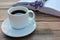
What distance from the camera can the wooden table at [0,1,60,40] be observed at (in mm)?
673

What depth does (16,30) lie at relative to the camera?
27.5 inches

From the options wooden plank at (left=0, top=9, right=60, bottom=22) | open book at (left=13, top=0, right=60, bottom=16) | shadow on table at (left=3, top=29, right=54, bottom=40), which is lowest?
shadow on table at (left=3, top=29, right=54, bottom=40)

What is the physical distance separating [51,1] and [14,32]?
0.35 meters

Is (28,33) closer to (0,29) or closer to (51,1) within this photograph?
(0,29)

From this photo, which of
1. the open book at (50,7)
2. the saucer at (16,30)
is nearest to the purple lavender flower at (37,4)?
the open book at (50,7)

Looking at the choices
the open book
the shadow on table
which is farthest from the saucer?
the open book

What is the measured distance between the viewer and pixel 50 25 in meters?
0.74

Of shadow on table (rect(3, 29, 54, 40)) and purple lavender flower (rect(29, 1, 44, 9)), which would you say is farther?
purple lavender flower (rect(29, 1, 44, 9))

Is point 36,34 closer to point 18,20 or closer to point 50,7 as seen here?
point 18,20

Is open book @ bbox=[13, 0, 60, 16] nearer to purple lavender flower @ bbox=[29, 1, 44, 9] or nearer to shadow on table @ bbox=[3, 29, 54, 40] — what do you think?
purple lavender flower @ bbox=[29, 1, 44, 9]

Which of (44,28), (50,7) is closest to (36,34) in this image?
(44,28)

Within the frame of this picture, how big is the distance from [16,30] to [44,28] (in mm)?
149

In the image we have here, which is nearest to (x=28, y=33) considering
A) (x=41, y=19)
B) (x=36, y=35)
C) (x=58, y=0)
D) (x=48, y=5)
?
(x=36, y=35)

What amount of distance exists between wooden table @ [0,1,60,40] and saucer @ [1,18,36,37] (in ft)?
0.06
